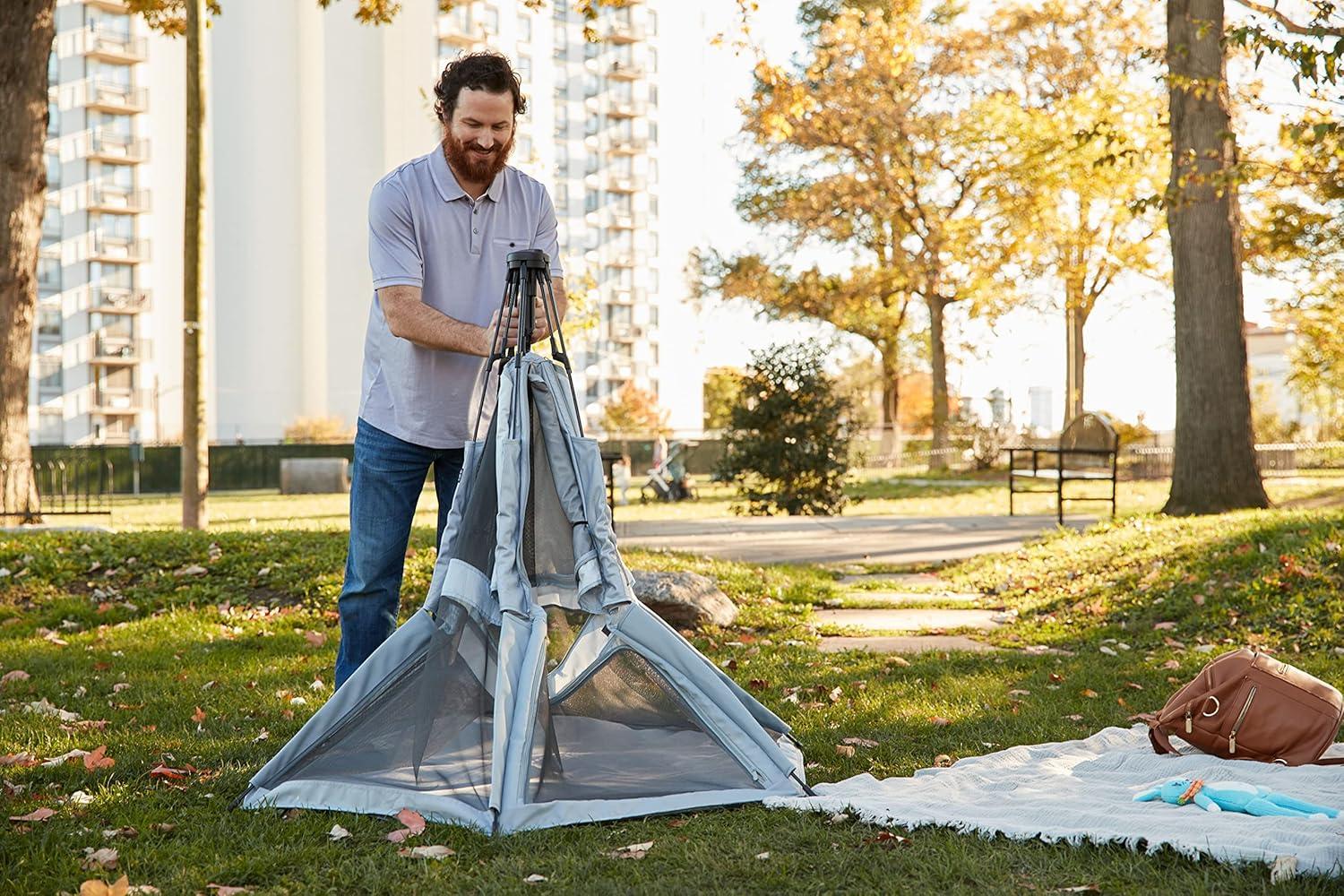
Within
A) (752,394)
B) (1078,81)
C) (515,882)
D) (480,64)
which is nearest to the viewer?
(515,882)

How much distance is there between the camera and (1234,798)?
3.36 m

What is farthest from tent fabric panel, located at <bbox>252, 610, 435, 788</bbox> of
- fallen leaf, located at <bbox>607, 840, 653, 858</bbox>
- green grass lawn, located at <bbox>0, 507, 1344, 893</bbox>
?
fallen leaf, located at <bbox>607, 840, 653, 858</bbox>

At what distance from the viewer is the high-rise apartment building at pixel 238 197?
165ft

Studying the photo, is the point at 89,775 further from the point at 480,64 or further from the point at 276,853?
the point at 480,64

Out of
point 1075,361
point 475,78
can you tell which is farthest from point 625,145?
point 475,78

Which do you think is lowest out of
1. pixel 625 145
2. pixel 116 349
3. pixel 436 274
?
pixel 436 274

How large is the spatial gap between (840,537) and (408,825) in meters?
9.50

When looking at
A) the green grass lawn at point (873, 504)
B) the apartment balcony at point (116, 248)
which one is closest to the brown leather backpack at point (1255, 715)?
the green grass lawn at point (873, 504)

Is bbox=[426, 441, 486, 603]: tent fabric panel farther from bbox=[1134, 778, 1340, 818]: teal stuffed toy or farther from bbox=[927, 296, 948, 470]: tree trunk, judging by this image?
bbox=[927, 296, 948, 470]: tree trunk

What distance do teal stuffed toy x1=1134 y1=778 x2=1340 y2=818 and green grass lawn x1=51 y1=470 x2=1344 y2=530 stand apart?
32.3ft

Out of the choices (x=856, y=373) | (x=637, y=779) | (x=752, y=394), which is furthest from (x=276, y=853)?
(x=856, y=373)

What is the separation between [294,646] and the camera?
646 centimetres

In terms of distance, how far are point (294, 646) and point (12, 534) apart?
3.77m

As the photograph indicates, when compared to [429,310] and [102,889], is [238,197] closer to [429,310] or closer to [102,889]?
[429,310]
